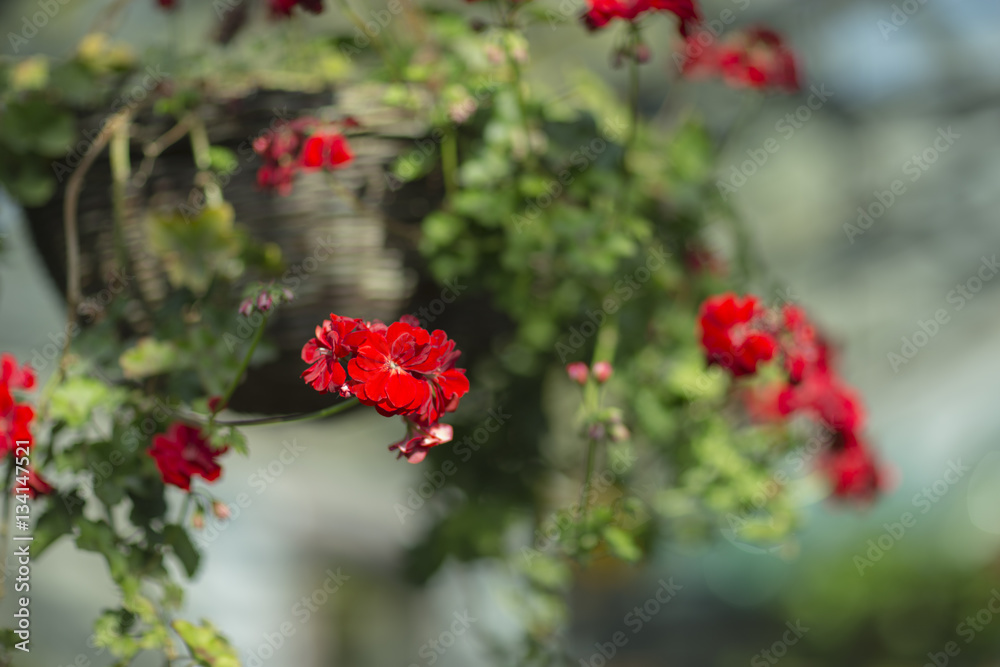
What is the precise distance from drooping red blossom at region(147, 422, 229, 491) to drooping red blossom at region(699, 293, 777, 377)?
16.8 inches

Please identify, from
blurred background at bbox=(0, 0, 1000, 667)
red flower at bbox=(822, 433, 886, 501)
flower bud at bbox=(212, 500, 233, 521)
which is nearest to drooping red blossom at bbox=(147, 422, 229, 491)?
flower bud at bbox=(212, 500, 233, 521)

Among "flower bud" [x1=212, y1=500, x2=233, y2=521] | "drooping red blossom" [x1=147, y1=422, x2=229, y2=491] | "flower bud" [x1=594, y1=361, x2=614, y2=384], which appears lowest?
"flower bud" [x1=212, y1=500, x2=233, y2=521]

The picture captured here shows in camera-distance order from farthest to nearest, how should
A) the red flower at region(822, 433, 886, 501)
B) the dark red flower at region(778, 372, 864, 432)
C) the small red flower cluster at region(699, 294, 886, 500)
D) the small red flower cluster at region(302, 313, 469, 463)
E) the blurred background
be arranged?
the blurred background < the red flower at region(822, 433, 886, 501) < the dark red flower at region(778, 372, 864, 432) < the small red flower cluster at region(699, 294, 886, 500) < the small red flower cluster at region(302, 313, 469, 463)

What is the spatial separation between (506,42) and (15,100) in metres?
0.47

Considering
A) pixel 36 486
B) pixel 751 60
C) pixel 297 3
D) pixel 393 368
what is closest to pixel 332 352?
pixel 393 368

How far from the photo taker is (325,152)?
81 cm

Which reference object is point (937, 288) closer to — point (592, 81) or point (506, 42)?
point (592, 81)

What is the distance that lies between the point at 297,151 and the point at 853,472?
76 cm

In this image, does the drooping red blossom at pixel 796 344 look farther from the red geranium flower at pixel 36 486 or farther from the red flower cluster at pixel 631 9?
the red geranium flower at pixel 36 486

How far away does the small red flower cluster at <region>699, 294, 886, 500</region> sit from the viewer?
80 cm

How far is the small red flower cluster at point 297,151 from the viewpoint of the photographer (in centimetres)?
80

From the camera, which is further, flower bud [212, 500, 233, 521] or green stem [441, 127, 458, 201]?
green stem [441, 127, 458, 201]

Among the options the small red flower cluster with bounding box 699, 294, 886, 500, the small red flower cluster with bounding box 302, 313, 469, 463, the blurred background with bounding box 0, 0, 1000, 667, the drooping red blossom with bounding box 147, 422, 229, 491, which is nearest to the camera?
the small red flower cluster with bounding box 302, 313, 469, 463

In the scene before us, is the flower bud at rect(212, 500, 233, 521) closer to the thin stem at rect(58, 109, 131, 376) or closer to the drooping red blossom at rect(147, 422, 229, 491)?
the drooping red blossom at rect(147, 422, 229, 491)
